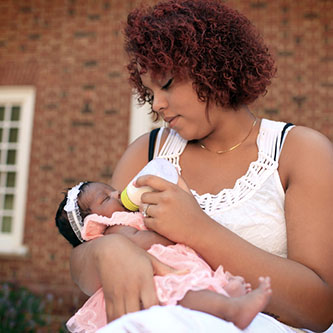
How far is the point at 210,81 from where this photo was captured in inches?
90.7

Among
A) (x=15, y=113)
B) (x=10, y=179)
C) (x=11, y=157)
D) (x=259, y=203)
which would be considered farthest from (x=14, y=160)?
(x=259, y=203)

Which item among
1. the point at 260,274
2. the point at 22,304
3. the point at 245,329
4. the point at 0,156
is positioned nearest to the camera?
the point at 245,329

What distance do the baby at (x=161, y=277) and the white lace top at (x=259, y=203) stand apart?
14.1 inches

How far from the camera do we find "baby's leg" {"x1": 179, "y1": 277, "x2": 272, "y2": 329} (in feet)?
5.11

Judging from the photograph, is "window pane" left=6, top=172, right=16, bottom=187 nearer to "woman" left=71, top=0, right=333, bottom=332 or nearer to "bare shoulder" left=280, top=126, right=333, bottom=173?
"woman" left=71, top=0, right=333, bottom=332

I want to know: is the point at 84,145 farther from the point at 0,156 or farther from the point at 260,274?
the point at 260,274

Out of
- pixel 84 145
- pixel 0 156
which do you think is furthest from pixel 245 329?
pixel 0 156

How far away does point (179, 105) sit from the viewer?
7.48 feet

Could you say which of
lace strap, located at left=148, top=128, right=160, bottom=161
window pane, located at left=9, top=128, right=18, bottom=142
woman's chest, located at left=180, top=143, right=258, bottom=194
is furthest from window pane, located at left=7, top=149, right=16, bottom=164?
woman's chest, located at left=180, top=143, right=258, bottom=194

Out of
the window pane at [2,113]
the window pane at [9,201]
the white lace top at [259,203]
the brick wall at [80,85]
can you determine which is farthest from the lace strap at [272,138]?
the window pane at [2,113]

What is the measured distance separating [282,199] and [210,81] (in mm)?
617

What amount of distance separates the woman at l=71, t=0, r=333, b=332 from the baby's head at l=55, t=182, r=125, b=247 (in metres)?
0.20

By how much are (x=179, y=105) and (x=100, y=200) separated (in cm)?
58

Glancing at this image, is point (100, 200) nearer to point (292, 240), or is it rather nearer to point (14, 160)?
point (292, 240)
